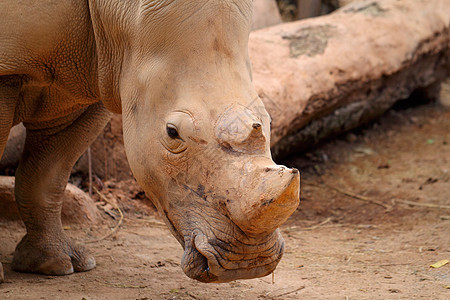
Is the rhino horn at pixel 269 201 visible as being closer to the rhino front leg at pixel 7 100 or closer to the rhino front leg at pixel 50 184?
the rhino front leg at pixel 7 100

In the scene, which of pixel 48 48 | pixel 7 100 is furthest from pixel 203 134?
pixel 7 100

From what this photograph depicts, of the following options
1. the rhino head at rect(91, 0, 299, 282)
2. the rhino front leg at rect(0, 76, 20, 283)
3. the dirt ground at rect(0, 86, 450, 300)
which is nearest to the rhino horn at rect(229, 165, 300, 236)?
the rhino head at rect(91, 0, 299, 282)

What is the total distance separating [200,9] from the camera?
8.20 feet

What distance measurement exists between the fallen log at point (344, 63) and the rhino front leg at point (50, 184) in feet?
6.36

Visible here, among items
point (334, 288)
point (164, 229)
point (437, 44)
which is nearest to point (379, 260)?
point (334, 288)

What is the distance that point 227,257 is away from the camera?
2348 millimetres

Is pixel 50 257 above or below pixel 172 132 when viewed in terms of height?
below

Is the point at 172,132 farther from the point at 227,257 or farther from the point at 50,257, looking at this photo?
the point at 50,257

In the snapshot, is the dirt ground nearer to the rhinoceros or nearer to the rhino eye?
the rhinoceros

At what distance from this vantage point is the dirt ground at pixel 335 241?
10.7 feet

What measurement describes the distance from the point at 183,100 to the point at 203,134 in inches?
6.9

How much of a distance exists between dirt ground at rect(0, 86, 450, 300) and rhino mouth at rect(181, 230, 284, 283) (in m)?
0.80

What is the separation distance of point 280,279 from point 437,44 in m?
4.78

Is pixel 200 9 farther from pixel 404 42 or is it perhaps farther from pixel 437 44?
pixel 437 44
